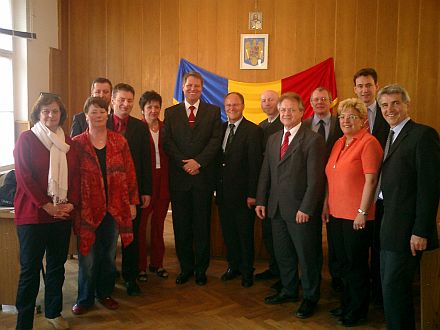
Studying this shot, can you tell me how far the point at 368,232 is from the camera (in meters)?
2.61

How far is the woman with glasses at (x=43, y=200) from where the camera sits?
7.95 ft

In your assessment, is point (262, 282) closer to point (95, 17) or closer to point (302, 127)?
point (302, 127)

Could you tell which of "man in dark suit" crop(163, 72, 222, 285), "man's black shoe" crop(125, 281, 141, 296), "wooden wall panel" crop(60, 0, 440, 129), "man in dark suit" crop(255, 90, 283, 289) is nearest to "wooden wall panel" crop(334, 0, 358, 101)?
"wooden wall panel" crop(60, 0, 440, 129)

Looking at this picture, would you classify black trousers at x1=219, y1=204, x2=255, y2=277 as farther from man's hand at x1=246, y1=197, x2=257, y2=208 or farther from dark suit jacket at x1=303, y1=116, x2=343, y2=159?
dark suit jacket at x1=303, y1=116, x2=343, y2=159

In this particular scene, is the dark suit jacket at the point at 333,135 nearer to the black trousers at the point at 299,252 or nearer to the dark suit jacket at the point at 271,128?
the dark suit jacket at the point at 271,128

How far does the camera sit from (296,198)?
2832 mm

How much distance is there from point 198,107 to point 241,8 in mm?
3082

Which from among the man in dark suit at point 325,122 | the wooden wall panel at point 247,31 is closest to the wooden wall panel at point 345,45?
the wooden wall panel at point 247,31

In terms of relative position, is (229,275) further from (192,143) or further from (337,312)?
(192,143)

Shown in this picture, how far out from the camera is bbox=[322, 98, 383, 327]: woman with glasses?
2.51 m

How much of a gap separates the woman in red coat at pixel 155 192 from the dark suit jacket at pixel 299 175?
98 centimetres

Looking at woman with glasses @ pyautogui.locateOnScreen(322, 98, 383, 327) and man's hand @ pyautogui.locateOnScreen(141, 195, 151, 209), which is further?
man's hand @ pyautogui.locateOnScreen(141, 195, 151, 209)

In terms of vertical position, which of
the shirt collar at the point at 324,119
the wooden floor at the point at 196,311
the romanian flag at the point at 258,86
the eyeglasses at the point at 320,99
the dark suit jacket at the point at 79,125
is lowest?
the wooden floor at the point at 196,311

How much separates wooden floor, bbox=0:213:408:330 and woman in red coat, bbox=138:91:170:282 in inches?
6.9
